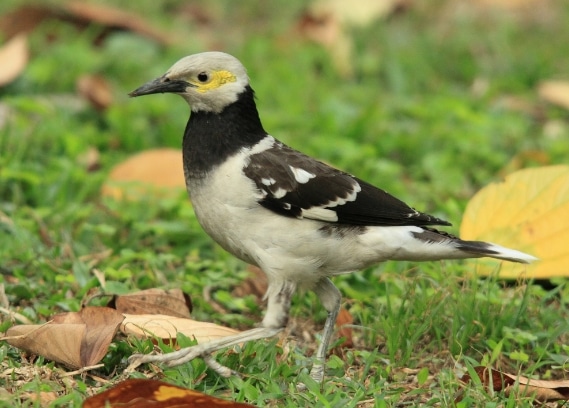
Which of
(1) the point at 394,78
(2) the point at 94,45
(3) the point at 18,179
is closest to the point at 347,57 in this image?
(1) the point at 394,78

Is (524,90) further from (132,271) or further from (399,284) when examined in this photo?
(132,271)

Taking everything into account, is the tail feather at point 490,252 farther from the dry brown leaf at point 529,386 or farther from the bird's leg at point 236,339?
the bird's leg at point 236,339

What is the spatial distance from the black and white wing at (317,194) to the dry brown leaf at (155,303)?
27.1 inches

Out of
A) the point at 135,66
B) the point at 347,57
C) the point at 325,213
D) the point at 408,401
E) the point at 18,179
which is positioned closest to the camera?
the point at 408,401

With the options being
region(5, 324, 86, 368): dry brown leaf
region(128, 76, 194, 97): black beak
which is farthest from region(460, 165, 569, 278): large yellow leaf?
region(5, 324, 86, 368): dry brown leaf

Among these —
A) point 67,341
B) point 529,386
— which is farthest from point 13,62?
point 529,386

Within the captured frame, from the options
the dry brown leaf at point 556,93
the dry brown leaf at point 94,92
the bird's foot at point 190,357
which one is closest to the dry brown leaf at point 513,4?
the dry brown leaf at point 556,93

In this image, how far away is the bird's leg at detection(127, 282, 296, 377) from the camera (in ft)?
14.1

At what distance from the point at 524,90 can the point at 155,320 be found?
564 centimetres

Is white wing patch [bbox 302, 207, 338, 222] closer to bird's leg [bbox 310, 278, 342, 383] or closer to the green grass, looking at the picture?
bird's leg [bbox 310, 278, 342, 383]

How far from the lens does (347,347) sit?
16.7 ft

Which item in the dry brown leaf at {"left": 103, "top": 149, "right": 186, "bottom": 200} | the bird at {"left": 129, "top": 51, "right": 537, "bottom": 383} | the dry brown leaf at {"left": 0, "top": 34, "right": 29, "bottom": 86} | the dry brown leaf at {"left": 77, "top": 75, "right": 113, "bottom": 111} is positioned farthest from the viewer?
the dry brown leaf at {"left": 77, "top": 75, "right": 113, "bottom": 111}

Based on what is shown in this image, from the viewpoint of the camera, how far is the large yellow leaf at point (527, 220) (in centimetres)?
559

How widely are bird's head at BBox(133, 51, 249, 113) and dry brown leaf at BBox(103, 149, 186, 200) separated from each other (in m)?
1.73
